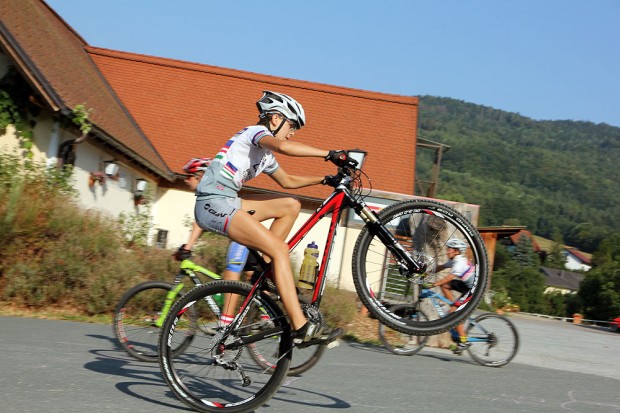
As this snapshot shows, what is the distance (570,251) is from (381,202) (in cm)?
15739

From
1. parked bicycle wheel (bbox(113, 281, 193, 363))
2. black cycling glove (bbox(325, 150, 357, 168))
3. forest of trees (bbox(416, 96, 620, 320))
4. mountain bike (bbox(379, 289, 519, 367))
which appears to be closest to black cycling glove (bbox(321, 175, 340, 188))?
black cycling glove (bbox(325, 150, 357, 168))

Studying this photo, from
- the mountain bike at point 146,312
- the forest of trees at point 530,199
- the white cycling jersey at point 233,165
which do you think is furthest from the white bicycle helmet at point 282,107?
the forest of trees at point 530,199

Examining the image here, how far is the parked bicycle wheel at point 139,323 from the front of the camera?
7.50 meters

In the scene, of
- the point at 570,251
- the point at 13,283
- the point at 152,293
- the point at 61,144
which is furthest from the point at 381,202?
the point at 570,251

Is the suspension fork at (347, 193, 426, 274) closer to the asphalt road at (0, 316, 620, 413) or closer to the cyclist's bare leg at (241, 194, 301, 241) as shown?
the cyclist's bare leg at (241, 194, 301, 241)

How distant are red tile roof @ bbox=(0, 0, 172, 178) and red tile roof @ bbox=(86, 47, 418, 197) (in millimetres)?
1443

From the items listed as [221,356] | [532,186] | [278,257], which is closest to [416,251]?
[278,257]

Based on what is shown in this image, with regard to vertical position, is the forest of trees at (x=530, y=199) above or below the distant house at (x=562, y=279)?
above

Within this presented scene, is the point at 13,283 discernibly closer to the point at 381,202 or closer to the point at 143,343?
the point at 143,343

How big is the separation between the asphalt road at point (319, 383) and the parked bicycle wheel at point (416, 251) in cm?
89

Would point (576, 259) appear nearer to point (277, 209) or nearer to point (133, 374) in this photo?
point (133, 374)

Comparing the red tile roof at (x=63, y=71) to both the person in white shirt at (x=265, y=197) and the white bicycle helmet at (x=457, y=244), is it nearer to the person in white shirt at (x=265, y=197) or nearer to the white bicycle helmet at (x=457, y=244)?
the person in white shirt at (x=265, y=197)

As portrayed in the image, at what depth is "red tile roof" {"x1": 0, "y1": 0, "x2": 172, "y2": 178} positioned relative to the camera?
590 inches

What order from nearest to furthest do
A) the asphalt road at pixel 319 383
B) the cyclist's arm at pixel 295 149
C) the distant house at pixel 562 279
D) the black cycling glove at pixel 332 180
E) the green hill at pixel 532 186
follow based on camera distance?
the cyclist's arm at pixel 295 149 → the asphalt road at pixel 319 383 → the black cycling glove at pixel 332 180 → the distant house at pixel 562 279 → the green hill at pixel 532 186
